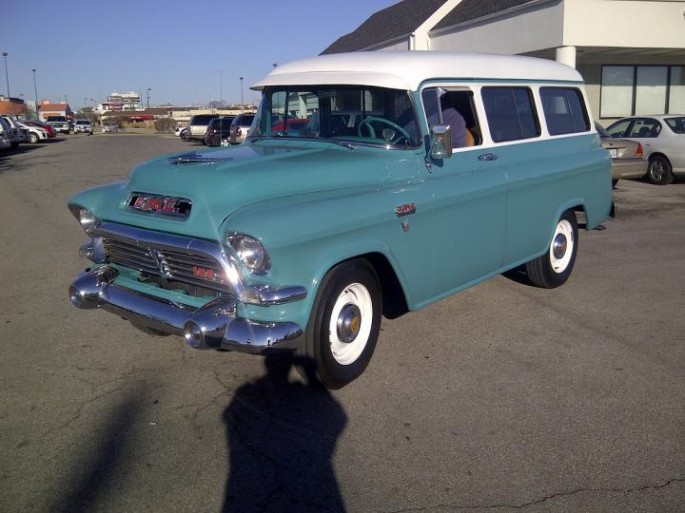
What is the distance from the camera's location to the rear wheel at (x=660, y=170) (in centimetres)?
1415

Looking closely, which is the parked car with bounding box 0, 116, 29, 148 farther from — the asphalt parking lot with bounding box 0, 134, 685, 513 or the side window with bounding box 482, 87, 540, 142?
the side window with bounding box 482, 87, 540, 142

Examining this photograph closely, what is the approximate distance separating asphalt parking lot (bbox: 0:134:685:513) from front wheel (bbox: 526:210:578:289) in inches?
8.2

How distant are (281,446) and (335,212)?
1.36m

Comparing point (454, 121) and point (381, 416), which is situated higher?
point (454, 121)

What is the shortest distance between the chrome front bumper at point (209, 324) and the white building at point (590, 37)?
15746mm

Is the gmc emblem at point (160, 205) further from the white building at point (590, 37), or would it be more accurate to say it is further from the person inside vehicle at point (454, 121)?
the white building at point (590, 37)

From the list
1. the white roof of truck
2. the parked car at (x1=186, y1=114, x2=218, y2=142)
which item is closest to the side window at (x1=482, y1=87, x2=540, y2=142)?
the white roof of truck

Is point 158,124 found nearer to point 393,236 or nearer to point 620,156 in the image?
point 620,156

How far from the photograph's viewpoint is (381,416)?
12.7 ft

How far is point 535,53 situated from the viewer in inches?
755

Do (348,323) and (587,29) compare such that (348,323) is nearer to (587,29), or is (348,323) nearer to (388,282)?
(388,282)

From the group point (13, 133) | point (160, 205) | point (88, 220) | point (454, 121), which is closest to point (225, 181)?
point (160, 205)

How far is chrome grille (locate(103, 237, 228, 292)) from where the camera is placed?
3.71m

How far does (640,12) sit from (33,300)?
17.4 meters
